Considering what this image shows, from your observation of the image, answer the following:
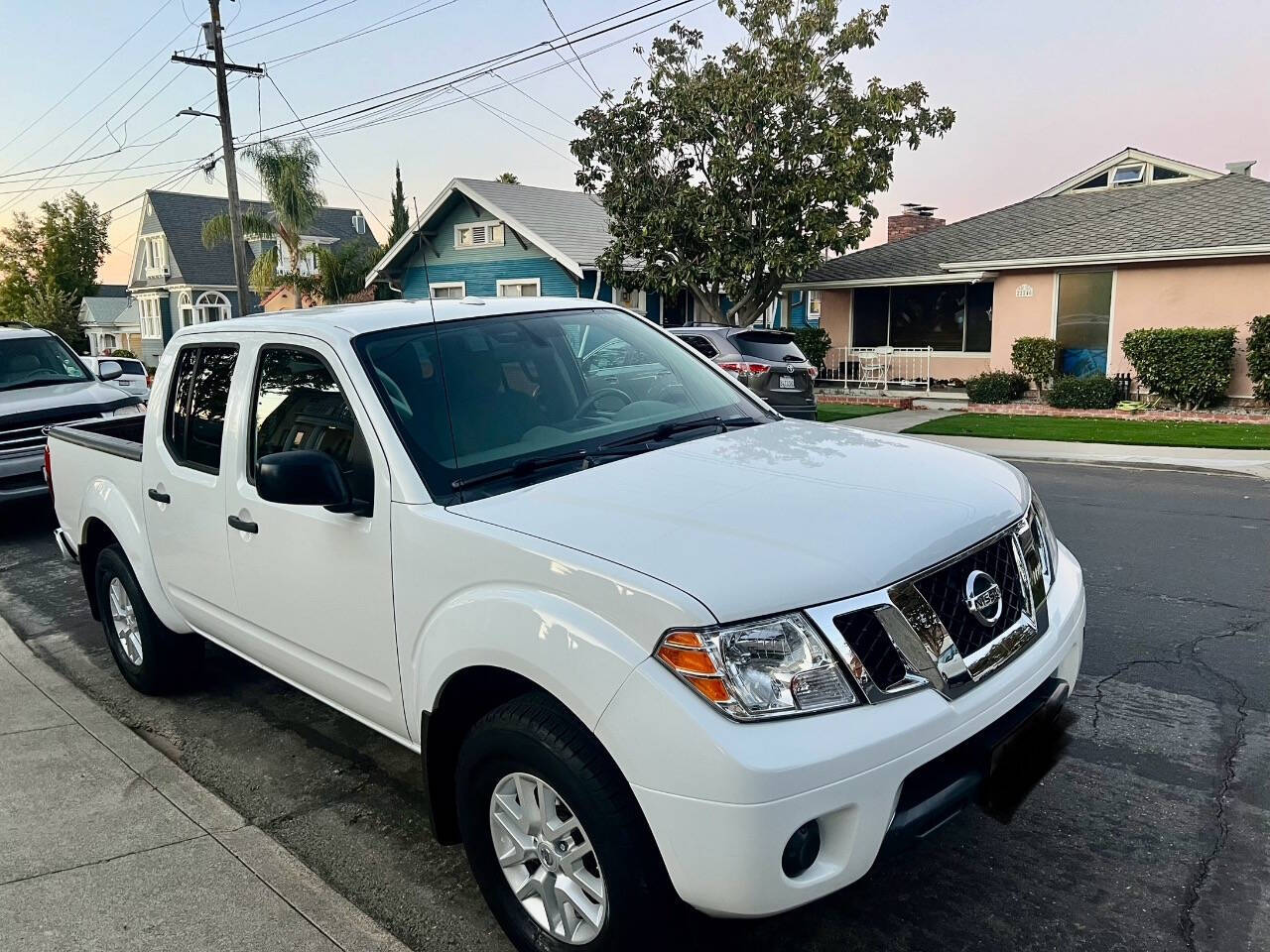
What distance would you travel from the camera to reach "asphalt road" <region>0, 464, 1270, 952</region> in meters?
2.90

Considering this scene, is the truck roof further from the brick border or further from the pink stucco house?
the pink stucco house

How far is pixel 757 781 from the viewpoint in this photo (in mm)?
2068

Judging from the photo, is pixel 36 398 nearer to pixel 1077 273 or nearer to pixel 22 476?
pixel 22 476

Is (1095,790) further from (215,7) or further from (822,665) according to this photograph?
(215,7)

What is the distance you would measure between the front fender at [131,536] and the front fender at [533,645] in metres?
2.26

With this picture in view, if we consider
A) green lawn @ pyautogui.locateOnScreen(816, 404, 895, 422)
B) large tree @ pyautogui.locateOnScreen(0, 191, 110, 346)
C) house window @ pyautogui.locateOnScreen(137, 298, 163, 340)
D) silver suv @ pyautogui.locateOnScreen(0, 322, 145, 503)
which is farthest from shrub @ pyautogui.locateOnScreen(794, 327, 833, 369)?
large tree @ pyautogui.locateOnScreen(0, 191, 110, 346)

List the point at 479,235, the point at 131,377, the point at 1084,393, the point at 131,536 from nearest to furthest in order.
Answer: the point at 131,536 < the point at 131,377 < the point at 1084,393 < the point at 479,235

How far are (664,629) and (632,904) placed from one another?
0.68m

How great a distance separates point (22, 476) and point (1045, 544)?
29.8 feet

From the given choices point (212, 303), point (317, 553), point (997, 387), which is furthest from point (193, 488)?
point (212, 303)

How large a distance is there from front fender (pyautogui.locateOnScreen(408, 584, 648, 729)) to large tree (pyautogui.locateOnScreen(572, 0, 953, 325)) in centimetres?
1832

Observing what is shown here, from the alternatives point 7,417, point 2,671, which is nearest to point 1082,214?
point 7,417

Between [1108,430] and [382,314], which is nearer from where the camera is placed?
[382,314]

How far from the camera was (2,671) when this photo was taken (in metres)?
5.48
